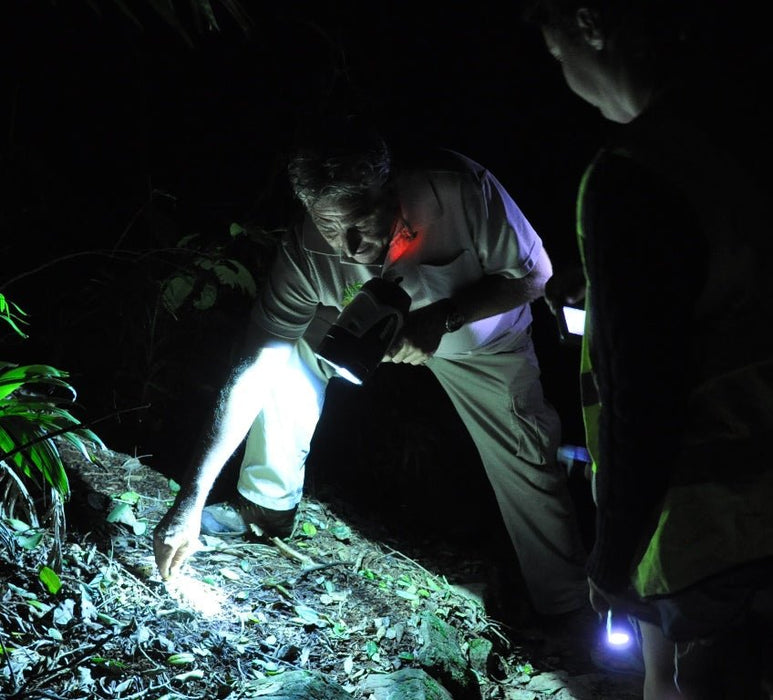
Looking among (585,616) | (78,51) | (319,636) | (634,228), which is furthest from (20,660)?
(78,51)

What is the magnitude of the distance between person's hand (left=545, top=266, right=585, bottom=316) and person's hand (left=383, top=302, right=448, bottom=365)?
0.89 metres

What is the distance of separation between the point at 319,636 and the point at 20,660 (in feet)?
3.56

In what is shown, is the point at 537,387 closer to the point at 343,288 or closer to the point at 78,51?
the point at 343,288

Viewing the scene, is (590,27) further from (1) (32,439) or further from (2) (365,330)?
(1) (32,439)

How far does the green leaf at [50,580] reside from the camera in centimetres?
232

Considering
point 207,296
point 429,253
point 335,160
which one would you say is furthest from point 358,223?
point 207,296

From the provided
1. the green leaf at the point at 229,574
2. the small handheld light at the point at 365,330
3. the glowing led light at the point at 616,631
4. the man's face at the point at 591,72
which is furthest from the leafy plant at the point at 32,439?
the man's face at the point at 591,72

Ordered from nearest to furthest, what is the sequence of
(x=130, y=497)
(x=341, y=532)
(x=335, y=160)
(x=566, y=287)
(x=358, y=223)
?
1. (x=566, y=287)
2. (x=335, y=160)
3. (x=358, y=223)
4. (x=130, y=497)
5. (x=341, y=532)

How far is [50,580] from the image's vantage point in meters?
2.34

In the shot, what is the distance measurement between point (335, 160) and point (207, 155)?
2730 mm

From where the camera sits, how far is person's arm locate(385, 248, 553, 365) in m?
2.84

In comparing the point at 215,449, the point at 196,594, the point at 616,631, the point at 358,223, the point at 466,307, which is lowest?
the point at 196,594

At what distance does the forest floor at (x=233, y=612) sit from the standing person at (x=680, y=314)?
1434 millimetres

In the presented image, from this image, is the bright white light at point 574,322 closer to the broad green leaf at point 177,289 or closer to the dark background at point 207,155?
the dark background at point 207,155
